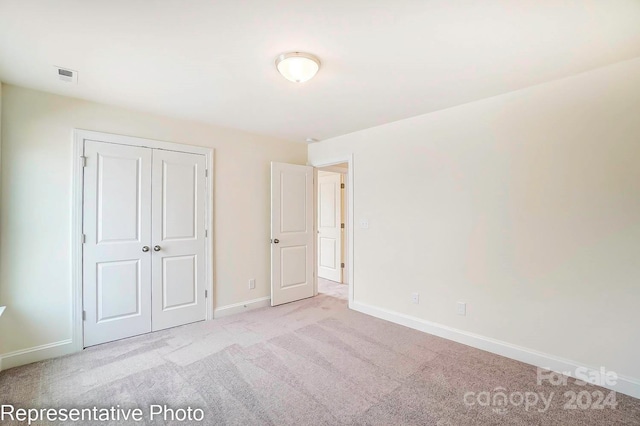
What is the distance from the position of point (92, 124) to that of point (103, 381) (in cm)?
236

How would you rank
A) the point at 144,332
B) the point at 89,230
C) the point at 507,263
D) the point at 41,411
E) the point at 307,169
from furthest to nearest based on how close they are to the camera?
the point at 307,169
the point at 144,332
the point at 89,230
the point at 507,263
the point at 41,411

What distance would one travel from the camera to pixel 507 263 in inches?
104

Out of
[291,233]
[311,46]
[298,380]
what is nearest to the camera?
[311,46]

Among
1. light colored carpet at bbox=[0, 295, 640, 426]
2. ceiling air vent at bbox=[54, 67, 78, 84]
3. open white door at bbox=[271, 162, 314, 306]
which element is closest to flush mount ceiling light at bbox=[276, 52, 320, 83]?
ceiling air vent at bbox=[54, 67, 78, 84]

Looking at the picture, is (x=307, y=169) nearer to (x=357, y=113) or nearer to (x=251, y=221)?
(x=251, y=221)

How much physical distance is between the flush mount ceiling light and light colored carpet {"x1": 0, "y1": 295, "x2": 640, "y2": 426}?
234 centimetres

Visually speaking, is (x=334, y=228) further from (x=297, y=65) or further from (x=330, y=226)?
(x=297, y=65)

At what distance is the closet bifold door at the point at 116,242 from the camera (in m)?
2.81

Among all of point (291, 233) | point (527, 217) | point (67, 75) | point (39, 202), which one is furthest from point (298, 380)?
point (67, 75)

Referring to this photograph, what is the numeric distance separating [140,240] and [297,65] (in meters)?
2.49

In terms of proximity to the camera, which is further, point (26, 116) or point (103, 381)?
point (26, 116)

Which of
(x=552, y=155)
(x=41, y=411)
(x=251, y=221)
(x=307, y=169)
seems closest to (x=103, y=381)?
(x=41, y=411)

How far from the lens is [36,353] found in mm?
2547

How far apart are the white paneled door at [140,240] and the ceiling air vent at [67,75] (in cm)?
63
